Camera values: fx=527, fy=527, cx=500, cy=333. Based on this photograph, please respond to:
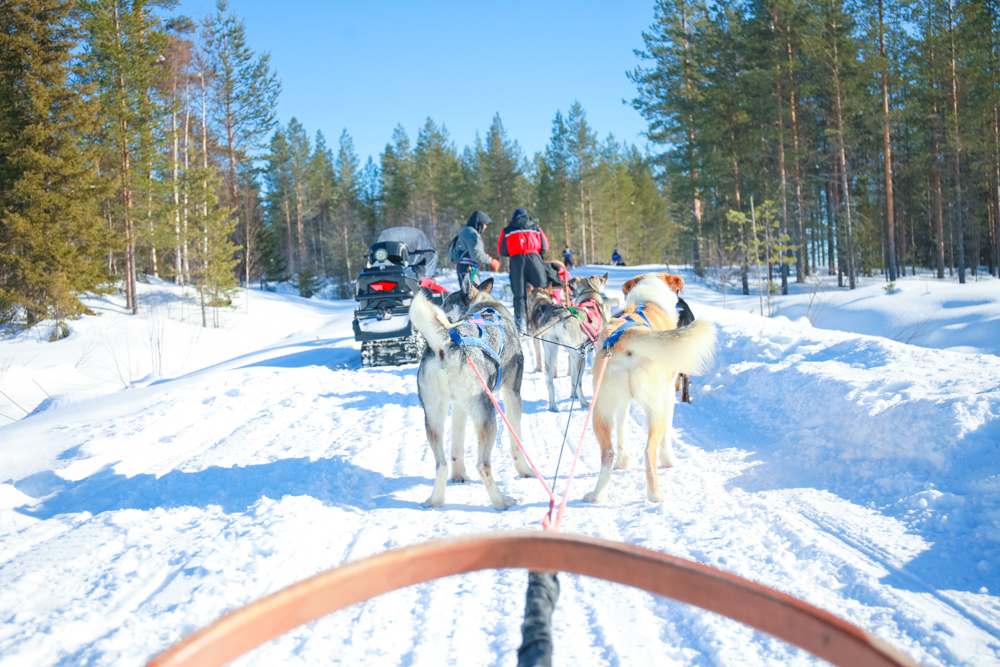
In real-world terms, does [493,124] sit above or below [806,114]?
above

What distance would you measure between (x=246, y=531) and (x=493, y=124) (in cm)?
4679

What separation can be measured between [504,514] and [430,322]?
4.54ft

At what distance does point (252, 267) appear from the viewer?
1249 inches

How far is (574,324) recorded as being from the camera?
666 cm

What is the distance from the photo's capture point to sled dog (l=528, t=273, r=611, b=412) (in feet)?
20.5

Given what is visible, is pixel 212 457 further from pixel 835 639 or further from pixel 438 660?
pixel 835 639

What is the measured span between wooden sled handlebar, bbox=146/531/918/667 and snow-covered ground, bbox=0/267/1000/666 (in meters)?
1.26

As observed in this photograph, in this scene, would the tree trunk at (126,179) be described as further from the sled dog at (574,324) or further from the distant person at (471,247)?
the sled dog at (574,324)

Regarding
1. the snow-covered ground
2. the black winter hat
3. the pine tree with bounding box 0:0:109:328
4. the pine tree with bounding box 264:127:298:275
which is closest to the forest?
the pine tree with bounding box 0:0:109:328

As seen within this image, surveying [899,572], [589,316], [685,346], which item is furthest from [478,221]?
[899,572]

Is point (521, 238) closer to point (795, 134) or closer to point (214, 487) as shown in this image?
point (214, 487)

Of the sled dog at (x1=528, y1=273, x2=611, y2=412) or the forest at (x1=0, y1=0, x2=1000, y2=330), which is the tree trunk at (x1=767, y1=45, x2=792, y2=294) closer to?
the forest at (x1=0, y1=0, x2=1000, y2=330)

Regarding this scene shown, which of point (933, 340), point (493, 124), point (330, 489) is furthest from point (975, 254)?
point (330, 489)

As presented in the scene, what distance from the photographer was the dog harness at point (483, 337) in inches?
144
